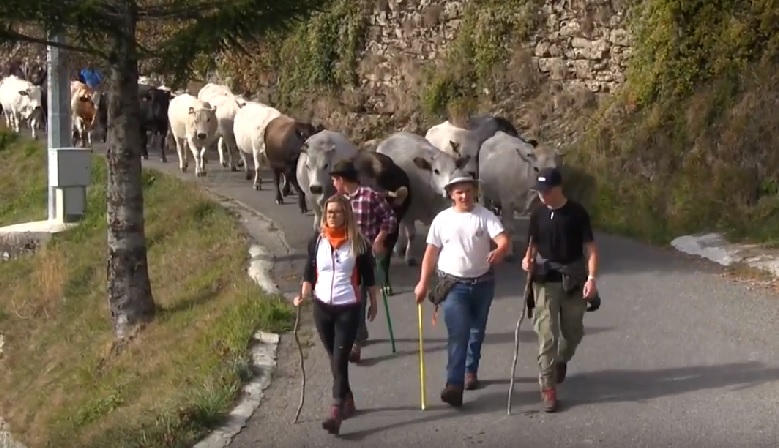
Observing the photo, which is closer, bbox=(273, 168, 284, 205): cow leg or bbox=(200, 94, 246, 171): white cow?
bbox=(273, 168, 284, 205): cow leg

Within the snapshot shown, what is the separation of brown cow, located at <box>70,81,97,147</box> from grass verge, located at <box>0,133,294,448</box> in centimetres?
434

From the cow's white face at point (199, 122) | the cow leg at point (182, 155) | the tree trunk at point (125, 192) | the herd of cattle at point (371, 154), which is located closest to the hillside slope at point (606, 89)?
the cow's white face at point (199, 122)

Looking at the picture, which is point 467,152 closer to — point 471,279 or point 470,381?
point 470,381

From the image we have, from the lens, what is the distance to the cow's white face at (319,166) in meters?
14.5

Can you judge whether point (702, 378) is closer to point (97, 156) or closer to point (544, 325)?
point (544, 325)

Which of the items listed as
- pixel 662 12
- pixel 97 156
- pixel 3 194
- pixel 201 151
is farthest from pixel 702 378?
pixel 3 194

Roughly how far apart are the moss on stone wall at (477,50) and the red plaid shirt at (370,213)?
1316 cm

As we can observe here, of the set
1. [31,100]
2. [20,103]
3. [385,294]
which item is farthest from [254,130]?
[20,103]

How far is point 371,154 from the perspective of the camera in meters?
14.3

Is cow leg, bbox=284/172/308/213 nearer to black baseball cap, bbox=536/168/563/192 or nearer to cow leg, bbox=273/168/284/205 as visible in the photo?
cow leg, bbox=273/168/284/205

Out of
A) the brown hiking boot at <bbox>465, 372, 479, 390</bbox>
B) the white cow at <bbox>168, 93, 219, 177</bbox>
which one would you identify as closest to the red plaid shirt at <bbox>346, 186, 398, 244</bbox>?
the brown hiking boot at <bbox>465, 372, 479, 390</bbox>

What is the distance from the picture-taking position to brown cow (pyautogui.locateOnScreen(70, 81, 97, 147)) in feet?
92.7

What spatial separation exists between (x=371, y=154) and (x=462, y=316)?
5528mm

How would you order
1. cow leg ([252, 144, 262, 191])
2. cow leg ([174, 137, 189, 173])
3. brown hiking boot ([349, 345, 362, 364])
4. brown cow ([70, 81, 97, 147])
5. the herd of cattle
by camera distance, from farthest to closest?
brown cow ([70, 81, 97, 147]), cow leg ([174, 137, 189, 173]), cow leg ([252, 144, 262, 191]), the herd of cattle, brown hiking boot ([349, 345, 362, 364])
